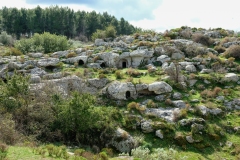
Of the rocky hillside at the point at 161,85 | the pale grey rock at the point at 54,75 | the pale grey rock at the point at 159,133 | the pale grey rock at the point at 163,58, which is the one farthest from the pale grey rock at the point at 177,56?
the pale grey rock at the point at 159,133

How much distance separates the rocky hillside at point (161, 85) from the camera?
22.3 metres

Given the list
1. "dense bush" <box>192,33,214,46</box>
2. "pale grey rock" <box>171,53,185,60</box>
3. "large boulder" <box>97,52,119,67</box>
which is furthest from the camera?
"dense bush" <box>192,33,214,46</box>

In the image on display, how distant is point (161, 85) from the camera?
27.7 meters

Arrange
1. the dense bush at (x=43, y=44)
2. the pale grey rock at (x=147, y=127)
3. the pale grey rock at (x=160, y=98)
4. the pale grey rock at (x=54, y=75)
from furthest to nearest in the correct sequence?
1. the dense bush at (x=43, y=44)
2. the pale grey rock at (x=54, y=75)
3. the pale grey rock at (x=160, y=98)
4. the pale grey rock at (x=147, y=127)

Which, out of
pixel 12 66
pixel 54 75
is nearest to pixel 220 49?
pixel 54 75

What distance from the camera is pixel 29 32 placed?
8538cm

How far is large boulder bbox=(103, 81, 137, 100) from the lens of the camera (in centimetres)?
2734

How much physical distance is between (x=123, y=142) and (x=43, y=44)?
31001 mm

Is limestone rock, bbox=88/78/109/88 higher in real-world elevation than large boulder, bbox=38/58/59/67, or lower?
lower

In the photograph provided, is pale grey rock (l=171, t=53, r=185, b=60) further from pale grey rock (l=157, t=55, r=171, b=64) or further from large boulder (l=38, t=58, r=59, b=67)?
large boulder (l=38, t=58, r=59, b=67)

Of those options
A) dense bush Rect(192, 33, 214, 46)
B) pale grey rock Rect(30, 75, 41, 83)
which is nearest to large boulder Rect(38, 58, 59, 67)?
pale grey rock Rect(30, 75, 41, 83)

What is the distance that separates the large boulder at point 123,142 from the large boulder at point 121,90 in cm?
620

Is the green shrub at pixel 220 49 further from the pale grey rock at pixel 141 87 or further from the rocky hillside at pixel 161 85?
the pale grey rock at pixel 141 87

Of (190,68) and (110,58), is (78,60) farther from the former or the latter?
(190,68)
